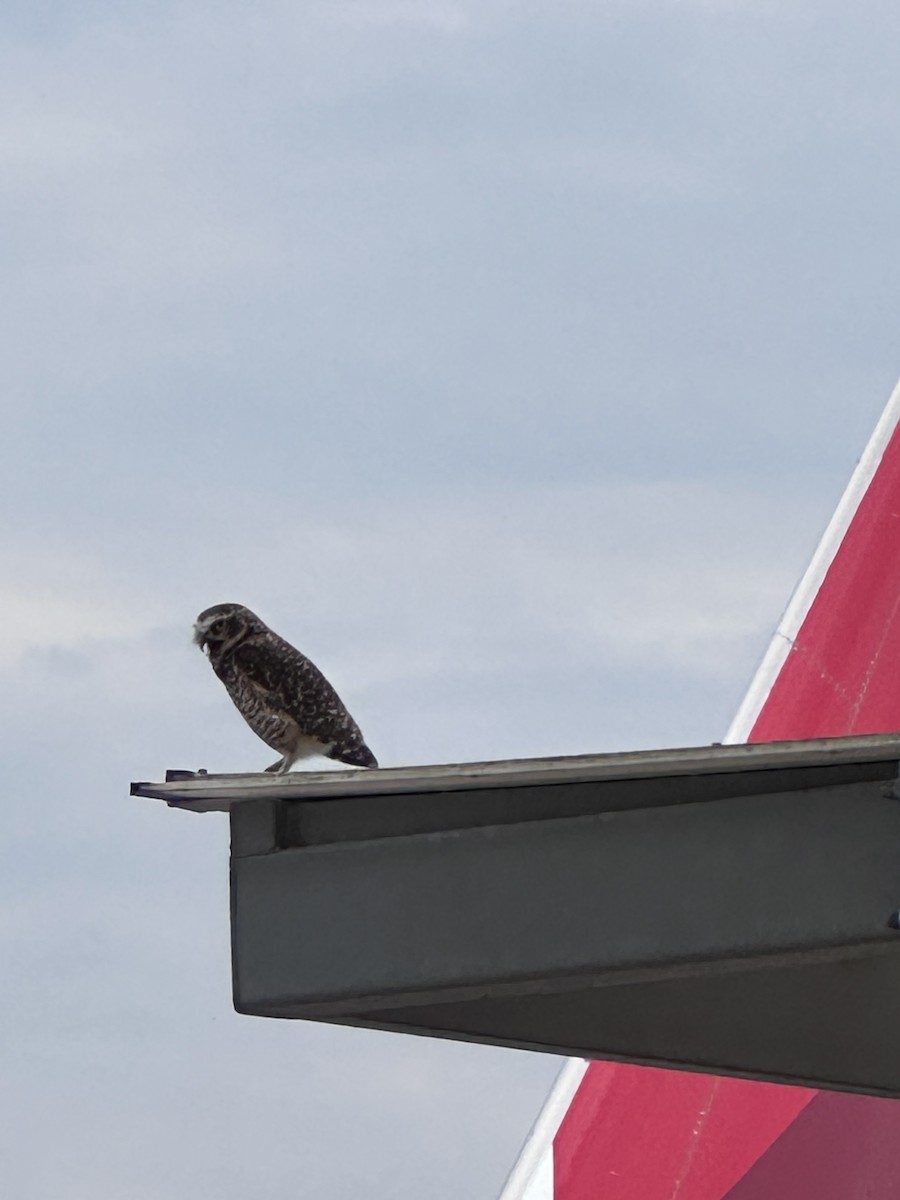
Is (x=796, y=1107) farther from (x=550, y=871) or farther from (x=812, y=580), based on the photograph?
(x=550, y=871)

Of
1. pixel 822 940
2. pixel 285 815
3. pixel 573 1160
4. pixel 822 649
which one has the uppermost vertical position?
pixel 822 649

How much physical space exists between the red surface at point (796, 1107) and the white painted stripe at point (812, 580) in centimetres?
9

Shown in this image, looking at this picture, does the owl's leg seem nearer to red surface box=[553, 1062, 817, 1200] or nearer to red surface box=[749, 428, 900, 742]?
red surface box=[553, 1062, 817, 1200]

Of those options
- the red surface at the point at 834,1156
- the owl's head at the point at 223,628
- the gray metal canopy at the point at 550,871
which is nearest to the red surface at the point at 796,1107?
the red surface at the point at 834,1156

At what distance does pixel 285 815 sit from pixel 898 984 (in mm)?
2759

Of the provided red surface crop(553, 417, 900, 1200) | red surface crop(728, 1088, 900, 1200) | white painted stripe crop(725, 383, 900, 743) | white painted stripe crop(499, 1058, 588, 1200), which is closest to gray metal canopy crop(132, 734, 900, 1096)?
red surface crop(728, 1088, 900, 1200)

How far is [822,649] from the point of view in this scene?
14008 millimetres

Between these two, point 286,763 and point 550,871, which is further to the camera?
point 286,763

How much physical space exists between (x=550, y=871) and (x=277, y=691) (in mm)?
3117

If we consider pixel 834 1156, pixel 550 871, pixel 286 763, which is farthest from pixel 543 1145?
pixel 550 871

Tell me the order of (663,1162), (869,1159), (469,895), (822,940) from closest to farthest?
1. (822,940)
2. (469,895)
3. (869,1159)
4. (663,1162)

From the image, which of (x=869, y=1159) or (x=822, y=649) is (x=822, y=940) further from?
(x=822, y=649)

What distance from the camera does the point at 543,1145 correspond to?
1430cm

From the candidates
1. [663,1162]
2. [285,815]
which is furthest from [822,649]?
[285,815]
